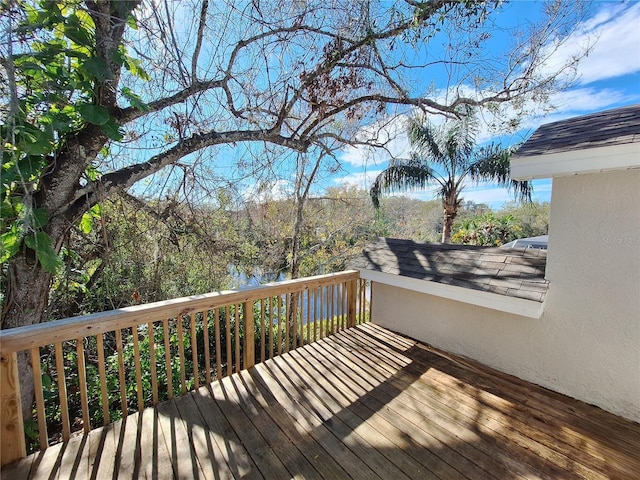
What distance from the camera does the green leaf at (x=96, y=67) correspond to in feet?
6.79

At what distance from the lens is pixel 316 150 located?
6535 millimetres

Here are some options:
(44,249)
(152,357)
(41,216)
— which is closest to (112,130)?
(41,216)

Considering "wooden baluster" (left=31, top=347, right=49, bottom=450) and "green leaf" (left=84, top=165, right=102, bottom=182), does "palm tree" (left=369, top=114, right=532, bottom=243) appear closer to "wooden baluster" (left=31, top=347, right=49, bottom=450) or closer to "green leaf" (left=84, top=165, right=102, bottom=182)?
"green leaf" (left=84, top=165, right=102, bottom=182)

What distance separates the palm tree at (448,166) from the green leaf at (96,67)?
6067mm

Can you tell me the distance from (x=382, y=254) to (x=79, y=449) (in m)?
3.65

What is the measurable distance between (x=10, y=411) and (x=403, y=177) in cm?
801

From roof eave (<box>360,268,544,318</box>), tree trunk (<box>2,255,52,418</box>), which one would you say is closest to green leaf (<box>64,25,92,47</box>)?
tree trunk (<box>2,255,52,418</box>)

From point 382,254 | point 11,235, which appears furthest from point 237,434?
point 382,254

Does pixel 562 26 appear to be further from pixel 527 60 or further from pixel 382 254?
pixel 382 254

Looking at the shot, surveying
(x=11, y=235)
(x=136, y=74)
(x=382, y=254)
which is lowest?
(x=382, y=254)

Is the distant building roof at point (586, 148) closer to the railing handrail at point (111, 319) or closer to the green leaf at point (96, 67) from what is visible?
the railing handrail at point (111, 319)

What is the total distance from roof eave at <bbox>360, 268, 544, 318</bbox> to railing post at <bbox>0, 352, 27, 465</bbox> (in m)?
3.42

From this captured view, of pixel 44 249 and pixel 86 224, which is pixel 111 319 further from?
pixel 86 224

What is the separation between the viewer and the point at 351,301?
13.6 feet
